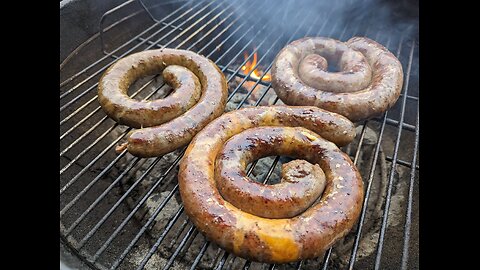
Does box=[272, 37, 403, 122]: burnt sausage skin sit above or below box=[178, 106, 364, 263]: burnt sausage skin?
above

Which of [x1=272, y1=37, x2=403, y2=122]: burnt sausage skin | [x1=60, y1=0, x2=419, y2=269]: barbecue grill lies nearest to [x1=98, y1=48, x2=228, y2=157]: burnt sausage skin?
[x1=60, y1=0, x2=419, y2=269]: barbecue grill

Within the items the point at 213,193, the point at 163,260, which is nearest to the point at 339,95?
the point at 213,193

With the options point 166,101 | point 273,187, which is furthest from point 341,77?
point 166,101

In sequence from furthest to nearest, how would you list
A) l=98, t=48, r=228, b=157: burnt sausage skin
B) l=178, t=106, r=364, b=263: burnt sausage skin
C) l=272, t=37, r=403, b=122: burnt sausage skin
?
l=272, t=37, r=403, b=122: burnt sausage skin
l=98, t=48, r=228, b=157: burnt sausage skin
l=178, t=106, r=364, b=263: burnt sausage skin

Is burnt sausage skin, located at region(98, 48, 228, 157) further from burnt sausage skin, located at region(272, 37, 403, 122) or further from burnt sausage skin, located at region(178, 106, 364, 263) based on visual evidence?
burnt sausage skin, located at region(272, 37, 403, 122)

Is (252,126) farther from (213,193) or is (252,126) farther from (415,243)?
(415,243)

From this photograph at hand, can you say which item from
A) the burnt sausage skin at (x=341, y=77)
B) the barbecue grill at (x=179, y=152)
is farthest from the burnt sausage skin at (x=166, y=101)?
the burnt sausage skin at (x=341, y=77)
